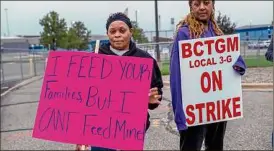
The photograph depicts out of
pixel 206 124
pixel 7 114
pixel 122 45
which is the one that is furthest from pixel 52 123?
pixel 7 114

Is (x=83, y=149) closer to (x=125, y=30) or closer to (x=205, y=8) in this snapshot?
(x=125, y=30)

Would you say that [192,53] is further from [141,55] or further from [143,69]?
[143,69]

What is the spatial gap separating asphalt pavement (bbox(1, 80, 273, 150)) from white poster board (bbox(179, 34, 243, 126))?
6.45 ft

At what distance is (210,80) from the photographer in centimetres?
336

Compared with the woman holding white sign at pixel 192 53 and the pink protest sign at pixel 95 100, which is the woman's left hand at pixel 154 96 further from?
the woman holding white sign at pixel 192 53

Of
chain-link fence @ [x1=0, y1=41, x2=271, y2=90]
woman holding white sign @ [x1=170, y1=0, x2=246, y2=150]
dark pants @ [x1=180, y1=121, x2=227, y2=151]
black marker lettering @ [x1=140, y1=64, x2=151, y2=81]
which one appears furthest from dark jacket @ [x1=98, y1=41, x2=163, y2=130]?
chain-link fence @ [x1=0, y1=41, x2=271, y2=90]

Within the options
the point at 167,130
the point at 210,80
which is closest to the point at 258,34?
the point at 167,130

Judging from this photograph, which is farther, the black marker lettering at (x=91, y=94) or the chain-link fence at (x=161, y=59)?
the chain-link fence at (x=161, y=59)

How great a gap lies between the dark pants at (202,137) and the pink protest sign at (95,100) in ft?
2.22

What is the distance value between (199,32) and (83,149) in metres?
1.34

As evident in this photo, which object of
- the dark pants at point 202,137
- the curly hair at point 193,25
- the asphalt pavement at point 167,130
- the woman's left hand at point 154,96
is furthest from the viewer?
the asphalt pavement at point 167,130

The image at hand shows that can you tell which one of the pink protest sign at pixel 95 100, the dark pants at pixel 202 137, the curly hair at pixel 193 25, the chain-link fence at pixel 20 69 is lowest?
the chain-link fence at pixel 20 69

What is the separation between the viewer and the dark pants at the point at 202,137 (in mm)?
3367

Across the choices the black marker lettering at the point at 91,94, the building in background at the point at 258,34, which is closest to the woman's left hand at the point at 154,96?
the black marker lettering at the point at 91,94
